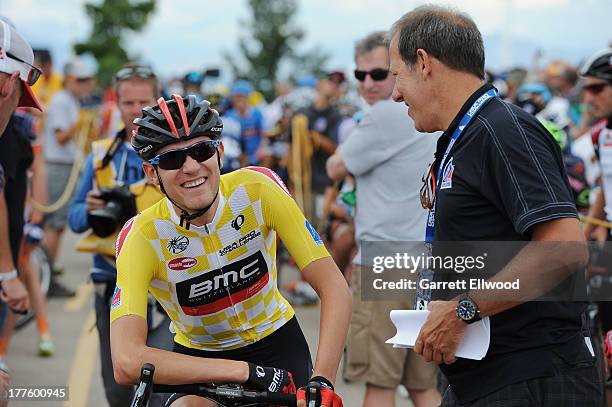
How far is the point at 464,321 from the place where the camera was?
284 centimetres

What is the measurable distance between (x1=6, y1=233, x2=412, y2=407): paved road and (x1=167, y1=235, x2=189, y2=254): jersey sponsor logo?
5.99 feet

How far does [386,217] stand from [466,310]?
2.37 meters

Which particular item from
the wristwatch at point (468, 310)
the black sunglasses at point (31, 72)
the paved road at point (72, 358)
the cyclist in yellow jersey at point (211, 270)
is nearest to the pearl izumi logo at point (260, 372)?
the cyclist in yellow jersey at point (211, 270)

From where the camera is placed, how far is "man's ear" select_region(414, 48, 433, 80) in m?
3.00

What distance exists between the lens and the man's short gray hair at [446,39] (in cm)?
296

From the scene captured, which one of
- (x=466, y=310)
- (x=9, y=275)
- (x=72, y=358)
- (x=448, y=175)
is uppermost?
(x=448, y=175)

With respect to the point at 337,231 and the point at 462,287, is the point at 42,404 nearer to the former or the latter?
the point at 337,231

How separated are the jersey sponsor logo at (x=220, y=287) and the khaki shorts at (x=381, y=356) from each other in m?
1.49

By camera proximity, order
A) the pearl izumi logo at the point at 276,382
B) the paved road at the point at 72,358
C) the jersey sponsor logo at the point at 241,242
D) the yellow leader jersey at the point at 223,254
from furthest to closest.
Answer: the paved road at the point at 72,358 → the jersey sponsor logo at the point at 241,242 → the yellow leader jersey at the point at 223,254 → the pearl izumi logo at the point at 276,382

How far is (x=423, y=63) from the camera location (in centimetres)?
302

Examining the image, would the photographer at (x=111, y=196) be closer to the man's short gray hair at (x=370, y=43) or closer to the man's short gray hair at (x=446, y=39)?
the man's short gray hair at (x=370, y=43)

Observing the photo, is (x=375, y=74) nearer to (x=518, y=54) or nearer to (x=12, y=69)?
(x=12, y=69)

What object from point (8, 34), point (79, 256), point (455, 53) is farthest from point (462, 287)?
point (79, 256)

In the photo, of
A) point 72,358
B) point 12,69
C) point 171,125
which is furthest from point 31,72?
point 72,358
